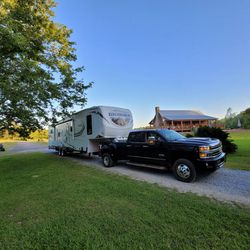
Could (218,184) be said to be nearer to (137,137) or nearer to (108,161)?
(137,137)

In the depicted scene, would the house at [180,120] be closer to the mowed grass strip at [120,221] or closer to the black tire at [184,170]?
the black tire at [184,170]

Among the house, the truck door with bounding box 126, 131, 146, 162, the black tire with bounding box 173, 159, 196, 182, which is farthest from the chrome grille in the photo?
the house

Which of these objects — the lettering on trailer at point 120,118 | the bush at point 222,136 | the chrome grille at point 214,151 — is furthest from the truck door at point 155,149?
the bush at point 222,136

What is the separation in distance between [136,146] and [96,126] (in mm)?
3068

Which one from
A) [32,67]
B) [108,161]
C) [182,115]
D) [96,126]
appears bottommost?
[108,161]

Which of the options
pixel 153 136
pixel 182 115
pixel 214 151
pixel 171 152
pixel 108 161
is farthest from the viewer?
pixel 182 115

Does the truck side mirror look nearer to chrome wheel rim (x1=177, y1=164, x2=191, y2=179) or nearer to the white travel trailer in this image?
chrome wheel rim (x1=177, y1=164, x2=191, y2=179)

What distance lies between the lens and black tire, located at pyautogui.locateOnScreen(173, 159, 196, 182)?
5508 millimetres

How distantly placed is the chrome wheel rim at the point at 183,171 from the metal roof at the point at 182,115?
30.6 metres

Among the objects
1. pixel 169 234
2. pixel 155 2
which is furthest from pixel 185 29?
pixel 169 234

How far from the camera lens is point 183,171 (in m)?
5.68

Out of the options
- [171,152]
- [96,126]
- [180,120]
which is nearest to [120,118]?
[96,126]

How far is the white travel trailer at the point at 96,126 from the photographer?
9102 mm

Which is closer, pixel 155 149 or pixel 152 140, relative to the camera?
pixel 155 149
